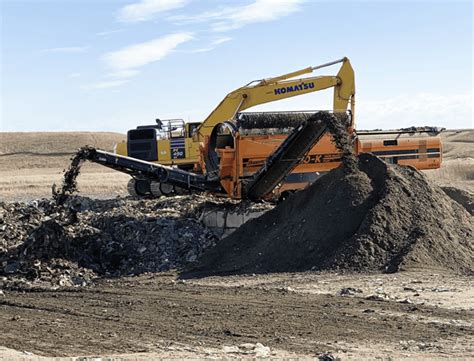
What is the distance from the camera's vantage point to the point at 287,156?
1950 centimetres

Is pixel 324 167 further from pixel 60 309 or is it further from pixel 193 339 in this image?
pixel 193 339

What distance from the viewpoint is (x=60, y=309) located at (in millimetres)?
12234

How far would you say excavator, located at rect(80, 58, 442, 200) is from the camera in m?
19.6

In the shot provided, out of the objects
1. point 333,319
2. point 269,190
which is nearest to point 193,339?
point 333,319

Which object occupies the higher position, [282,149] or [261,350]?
[282,149]

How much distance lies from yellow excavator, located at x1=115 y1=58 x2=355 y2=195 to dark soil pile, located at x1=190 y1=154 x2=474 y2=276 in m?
6.19

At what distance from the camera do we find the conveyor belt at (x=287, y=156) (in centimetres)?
1867

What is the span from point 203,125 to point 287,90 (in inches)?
162

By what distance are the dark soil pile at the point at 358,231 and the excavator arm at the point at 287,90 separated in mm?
8091

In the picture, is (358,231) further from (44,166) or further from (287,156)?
(44,166)

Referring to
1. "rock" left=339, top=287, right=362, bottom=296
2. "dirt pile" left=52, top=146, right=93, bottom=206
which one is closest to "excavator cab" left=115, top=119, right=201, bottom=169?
"dirt pile" left=52, top=146, right=93, bottom=206

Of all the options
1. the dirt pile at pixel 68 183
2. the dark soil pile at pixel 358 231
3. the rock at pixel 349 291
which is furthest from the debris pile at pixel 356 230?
the dirt pile at pixel 68 183

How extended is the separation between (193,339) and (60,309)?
10.2ft

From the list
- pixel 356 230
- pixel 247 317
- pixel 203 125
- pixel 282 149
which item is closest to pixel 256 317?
pixel 247 317
